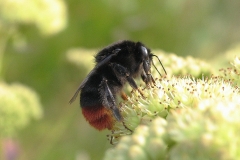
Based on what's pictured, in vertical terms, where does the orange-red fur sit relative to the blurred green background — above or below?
below

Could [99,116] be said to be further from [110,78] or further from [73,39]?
[73,39]

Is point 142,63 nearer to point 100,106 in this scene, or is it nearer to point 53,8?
point 100,106

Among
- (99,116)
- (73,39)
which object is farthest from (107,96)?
(73,39)

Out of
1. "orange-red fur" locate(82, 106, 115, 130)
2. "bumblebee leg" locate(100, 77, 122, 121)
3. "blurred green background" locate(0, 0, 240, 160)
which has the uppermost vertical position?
"blurred green background" locate(0, 0, 240, 160)

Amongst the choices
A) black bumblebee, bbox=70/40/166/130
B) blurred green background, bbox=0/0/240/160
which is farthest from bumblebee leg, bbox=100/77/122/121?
blurred green background, bbox=0/0/240/160

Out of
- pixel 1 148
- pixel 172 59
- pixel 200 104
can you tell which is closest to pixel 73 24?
pixel 1 148

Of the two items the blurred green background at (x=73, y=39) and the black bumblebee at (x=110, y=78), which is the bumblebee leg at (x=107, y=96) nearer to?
the black bumblebee at (x=110, y=78)

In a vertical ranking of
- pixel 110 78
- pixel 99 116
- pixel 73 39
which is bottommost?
pixel 99 116

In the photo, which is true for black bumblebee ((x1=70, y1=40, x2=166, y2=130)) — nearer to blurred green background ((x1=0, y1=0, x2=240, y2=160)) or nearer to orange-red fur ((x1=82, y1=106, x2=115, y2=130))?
orange-red fur ((x1=82, y1=106, x2=115, y2=130))
